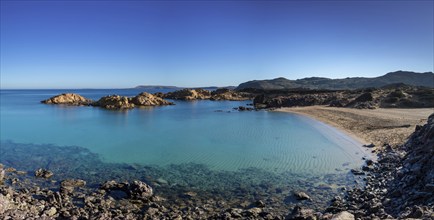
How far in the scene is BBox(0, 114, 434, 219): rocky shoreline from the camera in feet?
31.3

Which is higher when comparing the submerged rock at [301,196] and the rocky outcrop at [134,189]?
the rocky outcrop at [134,189]

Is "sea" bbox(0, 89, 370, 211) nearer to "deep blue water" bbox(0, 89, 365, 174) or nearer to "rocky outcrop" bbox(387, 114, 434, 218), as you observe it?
"deep blue water" bbox(0, 89, 365, 174)

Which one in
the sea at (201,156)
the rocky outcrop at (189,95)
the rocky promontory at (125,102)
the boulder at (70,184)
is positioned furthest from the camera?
the rocky outcrop at (189,95)

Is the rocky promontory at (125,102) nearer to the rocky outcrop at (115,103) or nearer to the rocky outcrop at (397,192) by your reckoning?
the rocky outcrop at (115,103)

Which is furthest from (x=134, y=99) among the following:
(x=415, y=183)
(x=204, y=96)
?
(x=415, y=183)

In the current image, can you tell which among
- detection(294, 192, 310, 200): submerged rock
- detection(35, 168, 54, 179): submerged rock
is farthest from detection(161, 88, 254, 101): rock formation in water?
detection(294, 192, 310, 200): submerged rock

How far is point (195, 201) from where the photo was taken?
12141 millimetres

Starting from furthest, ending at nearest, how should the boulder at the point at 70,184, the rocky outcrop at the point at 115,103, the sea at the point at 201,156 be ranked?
the rocky outcrop at the point at 115,103
the sea at the point at 201,156
the boulder at the point at 70,184

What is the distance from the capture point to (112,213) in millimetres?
10570

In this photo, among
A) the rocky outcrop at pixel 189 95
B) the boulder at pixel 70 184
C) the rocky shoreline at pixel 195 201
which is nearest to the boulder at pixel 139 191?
the rocky shoreline at pixel 195 201

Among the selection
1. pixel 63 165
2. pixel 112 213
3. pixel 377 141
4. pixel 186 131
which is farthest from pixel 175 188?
pixel 186 131

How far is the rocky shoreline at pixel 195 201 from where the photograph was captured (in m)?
9.55

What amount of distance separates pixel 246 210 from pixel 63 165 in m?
12.4

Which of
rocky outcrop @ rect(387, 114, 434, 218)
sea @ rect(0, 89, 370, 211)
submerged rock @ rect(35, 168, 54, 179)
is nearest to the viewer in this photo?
rocky outcrop @ rect(387, 114, 434, 218)
